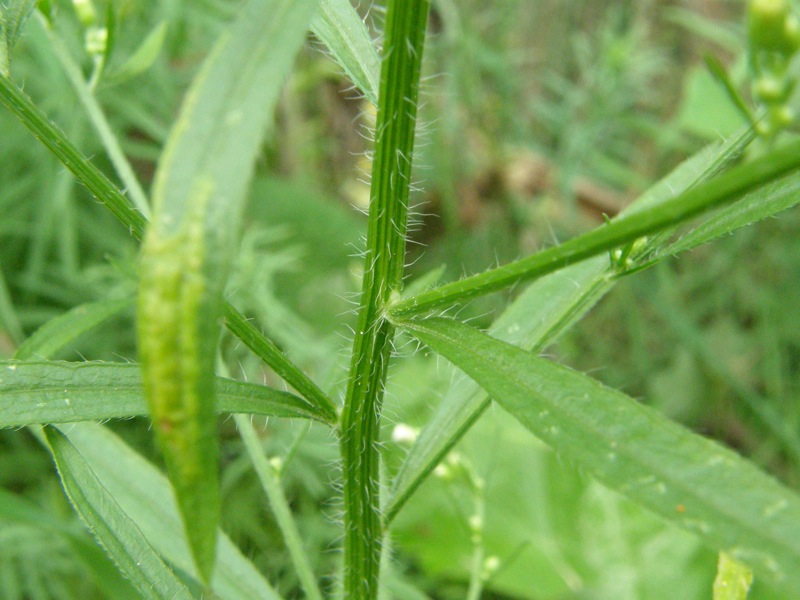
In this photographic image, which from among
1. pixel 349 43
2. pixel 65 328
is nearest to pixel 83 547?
pixel 65 328

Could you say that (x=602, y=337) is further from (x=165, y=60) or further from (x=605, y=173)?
(x=165, y=60)

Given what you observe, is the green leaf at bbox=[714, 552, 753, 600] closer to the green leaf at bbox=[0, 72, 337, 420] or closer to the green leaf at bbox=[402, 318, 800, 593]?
the green leaf at bbox=[402, 318, 800, 593]

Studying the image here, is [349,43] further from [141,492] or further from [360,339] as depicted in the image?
[141,492]

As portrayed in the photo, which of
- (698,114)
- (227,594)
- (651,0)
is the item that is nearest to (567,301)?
(227,594)

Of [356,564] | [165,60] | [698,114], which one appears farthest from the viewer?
[698,114]

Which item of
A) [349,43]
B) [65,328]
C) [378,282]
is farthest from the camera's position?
[65,328]

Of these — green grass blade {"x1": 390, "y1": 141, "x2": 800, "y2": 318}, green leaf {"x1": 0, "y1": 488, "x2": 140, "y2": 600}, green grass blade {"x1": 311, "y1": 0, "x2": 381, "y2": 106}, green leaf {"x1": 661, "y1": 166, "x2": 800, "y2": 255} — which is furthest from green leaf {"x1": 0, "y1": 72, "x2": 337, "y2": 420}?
green leaf {"x1": 0, "y1": 488, "x2": 140, "y2": 600}

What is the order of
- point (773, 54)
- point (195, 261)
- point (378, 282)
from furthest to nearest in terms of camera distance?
1. point (378, 282)
2. point (773, 54)
3. point (195, 261)

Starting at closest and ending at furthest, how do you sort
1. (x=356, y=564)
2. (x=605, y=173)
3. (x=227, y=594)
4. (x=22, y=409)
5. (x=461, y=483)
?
(x=22, y=409), (x=356, y=564), (x=227, y=594), (x=461, y=483), (x=605, y=173)
